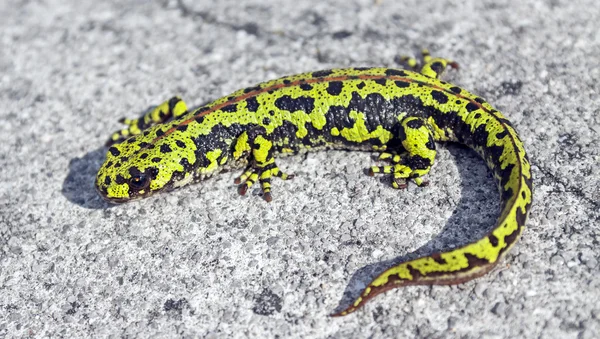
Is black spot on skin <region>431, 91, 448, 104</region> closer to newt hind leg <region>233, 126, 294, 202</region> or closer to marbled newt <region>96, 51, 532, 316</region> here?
marbled newt <region>96, 51, 532, 316</region>

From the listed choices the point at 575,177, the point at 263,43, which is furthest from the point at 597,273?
the point at 263,43

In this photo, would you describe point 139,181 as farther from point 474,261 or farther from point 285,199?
point 474,261

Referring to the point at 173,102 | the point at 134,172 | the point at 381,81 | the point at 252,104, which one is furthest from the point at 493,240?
the point at 173,102

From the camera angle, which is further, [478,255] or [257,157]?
[257,157]

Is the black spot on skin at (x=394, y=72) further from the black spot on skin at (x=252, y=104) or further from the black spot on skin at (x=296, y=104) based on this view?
the black spot on skin at (x=252, y=104)

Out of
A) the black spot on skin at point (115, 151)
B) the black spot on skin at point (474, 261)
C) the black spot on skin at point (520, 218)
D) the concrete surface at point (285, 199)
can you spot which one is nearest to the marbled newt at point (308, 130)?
the black spot on skin at point (115, 151)

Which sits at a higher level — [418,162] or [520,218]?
[520,218]

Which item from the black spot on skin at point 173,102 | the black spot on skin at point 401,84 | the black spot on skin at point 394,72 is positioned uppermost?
the black spot on skin at point 394,72
